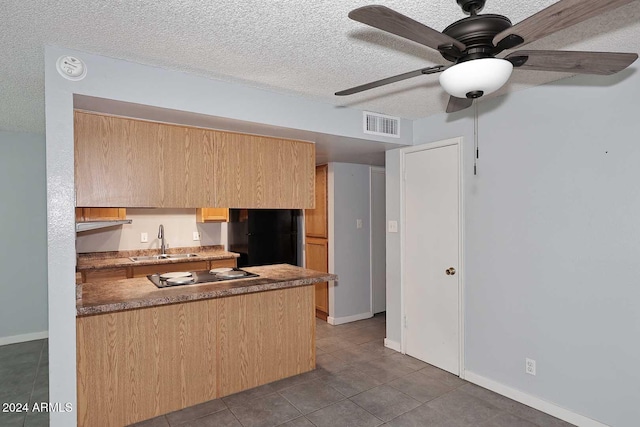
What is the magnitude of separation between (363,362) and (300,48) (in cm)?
289

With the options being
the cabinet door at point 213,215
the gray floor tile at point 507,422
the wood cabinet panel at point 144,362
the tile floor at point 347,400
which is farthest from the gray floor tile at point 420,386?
the cabinet door at point 213,215

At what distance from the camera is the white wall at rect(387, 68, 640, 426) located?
2301 millimetres

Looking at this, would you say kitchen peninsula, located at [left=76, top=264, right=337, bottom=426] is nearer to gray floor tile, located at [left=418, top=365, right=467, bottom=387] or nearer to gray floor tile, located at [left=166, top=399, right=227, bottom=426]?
gray floor tile, located at [left=166, top=399, right=227, bottom=426]

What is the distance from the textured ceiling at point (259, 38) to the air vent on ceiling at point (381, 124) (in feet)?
2.15

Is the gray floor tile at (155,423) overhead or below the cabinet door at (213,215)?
below

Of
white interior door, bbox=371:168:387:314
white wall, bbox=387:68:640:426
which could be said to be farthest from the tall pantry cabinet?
→ white wall, bbox=387:68:640:426

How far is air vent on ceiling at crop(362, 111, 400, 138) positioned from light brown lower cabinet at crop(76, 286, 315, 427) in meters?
1.60

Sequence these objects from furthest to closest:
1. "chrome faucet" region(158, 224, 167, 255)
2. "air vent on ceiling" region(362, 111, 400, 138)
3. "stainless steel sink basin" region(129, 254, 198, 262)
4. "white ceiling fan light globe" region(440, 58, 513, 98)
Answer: "chrome faucet" region(158, 224, 167, 255), "stainless steel sink basin" region(129, 254, 198, 262), "air vent on ceiling" region(362, 111, 400, 138), "white ceiling fan light globe" region(440, 58, 513, 98)

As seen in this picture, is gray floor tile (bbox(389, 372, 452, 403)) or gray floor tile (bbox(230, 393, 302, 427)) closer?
gray floor tile (bbox(230, 393, 302, 427))

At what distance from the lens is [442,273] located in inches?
135

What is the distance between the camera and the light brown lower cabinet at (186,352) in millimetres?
2434

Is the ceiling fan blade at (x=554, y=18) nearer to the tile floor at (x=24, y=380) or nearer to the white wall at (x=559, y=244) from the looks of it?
the white wall at (x=559, y=244)

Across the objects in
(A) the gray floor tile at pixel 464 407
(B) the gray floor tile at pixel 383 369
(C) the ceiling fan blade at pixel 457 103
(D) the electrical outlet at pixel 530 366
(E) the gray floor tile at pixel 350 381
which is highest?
(C) the ceiling fan blade at pixel 457 103

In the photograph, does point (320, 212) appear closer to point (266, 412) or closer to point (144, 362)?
point (266, 412)
